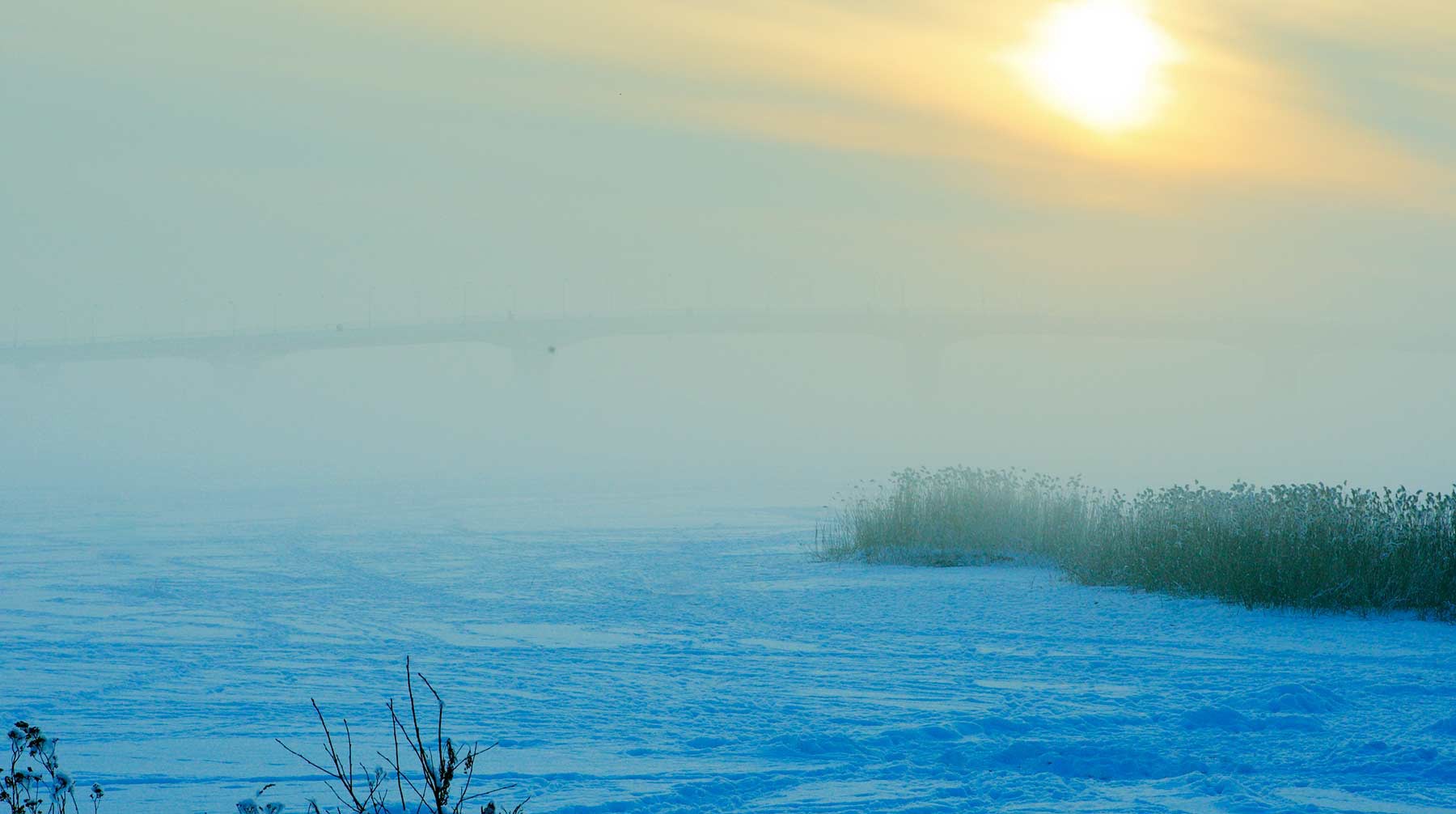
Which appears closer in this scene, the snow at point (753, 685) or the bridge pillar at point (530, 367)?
the snow at point (753, 685)

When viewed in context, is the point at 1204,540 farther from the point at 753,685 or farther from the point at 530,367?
the point at 530,367

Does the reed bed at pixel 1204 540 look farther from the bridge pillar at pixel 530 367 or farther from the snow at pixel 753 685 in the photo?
the bridge pillar at pixel 530 367

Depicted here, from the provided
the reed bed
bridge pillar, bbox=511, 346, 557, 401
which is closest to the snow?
the reed bed

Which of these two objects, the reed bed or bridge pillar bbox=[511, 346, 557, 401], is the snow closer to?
the reed bed

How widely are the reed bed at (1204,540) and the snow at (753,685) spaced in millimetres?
453

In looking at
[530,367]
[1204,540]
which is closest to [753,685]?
[1204,540]

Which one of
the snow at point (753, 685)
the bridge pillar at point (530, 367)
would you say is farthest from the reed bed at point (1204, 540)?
the bridge pillar at point (530, 367)

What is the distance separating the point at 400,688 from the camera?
378 inches

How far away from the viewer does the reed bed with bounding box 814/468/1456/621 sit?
501 inches

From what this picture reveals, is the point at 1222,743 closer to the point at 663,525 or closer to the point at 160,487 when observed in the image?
the point at 663,525

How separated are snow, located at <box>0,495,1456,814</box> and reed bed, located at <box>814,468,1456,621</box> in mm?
453

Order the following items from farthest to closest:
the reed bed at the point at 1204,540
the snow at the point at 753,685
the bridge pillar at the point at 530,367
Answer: the bridge pillar at the point at 530,367
the reed bed at the point at 1204,540
the snow at the point at 753,685

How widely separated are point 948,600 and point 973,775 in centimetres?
650

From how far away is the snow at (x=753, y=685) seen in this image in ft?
23.4
